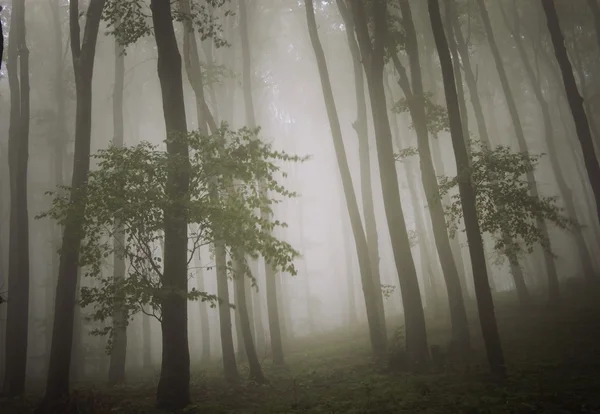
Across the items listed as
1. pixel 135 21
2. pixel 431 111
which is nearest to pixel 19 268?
pixel 135 21

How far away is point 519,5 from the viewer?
75.7 feet

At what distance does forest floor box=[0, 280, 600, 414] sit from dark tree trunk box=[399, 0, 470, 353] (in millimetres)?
781

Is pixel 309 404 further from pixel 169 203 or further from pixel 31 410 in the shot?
pixel 31 410

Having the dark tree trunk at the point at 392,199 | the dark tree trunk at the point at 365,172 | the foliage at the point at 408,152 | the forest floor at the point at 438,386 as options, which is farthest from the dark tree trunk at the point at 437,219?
the dark tree trunk at the point at 365,172

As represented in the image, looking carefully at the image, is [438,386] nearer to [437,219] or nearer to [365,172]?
[437,219]

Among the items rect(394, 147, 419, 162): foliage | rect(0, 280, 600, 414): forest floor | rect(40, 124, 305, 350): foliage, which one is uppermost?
Result: rect(394, 147, 419, 162): foliage

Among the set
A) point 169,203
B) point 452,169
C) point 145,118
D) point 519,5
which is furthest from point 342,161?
point 452,169

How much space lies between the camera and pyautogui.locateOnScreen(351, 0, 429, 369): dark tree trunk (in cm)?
990

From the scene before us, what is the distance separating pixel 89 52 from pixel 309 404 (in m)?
10.0

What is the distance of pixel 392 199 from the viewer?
1060 cm

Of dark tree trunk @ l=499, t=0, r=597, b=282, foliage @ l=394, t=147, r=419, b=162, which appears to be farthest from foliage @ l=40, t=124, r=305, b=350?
dark tree trunk @ l=499, t=0, r=597, b=282

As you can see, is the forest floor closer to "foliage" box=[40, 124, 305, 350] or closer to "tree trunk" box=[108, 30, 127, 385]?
"foliage" box=[40, 124, 305, 350]

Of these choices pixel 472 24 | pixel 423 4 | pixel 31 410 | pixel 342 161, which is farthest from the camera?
pixel 472 24

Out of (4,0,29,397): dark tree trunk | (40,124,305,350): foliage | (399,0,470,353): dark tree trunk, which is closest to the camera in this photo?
(40,124,305,350): foliage
